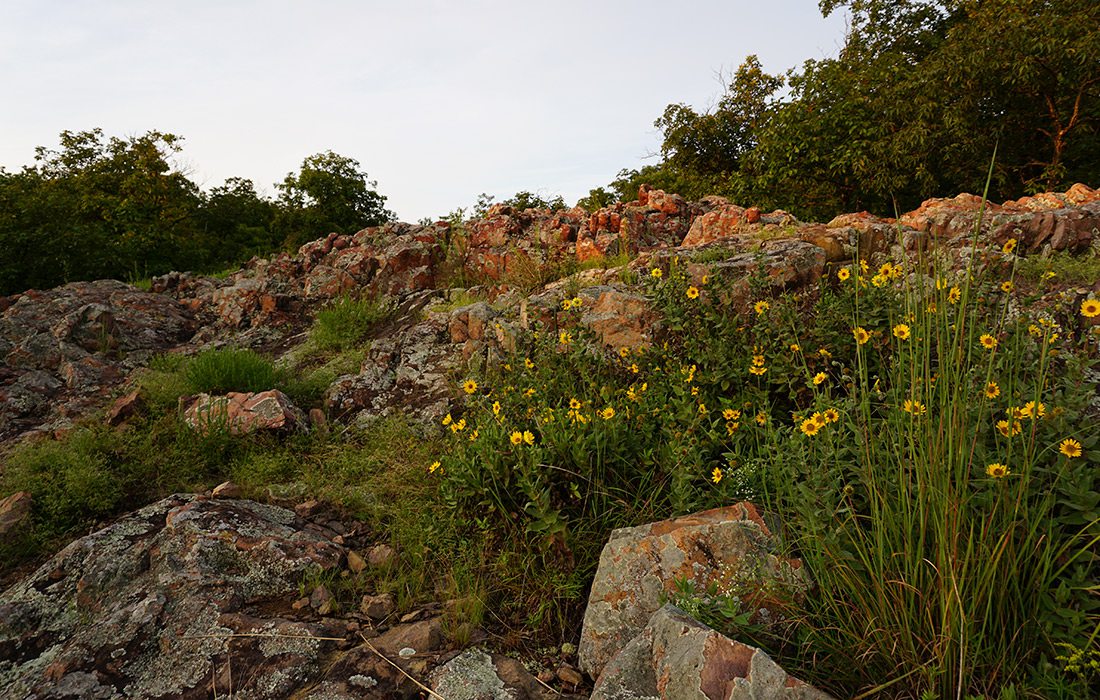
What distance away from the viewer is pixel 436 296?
24.1ft

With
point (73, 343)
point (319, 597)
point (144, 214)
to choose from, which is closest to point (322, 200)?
point (144, 214)

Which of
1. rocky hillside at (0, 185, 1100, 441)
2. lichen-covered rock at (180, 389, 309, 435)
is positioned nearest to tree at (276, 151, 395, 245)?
rocky hillside at (0, 185, 1100, 441)

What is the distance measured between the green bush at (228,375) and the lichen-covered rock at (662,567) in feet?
13.4

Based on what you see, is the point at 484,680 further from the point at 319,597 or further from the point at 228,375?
the point at 228,375

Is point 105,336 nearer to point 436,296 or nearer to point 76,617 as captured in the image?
point 436,296

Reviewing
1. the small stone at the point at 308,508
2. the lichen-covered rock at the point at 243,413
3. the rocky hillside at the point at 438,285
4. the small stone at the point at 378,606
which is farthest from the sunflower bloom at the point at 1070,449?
the lichen-covered rock at the point at 243,413

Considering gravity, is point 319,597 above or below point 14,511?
below

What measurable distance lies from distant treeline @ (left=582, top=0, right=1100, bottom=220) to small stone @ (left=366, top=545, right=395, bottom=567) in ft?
38.0

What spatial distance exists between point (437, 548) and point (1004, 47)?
45.2 ft

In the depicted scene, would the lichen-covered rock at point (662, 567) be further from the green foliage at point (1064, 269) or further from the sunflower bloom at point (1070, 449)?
the green foliage at point (1064, 269)

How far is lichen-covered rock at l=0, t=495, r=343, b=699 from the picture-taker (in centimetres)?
222

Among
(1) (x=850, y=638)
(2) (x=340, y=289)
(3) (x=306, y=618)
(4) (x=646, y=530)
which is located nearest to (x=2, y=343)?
(2) (x=340, y=289)

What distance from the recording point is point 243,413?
15.2 ft

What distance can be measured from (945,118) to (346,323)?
1140 cm
